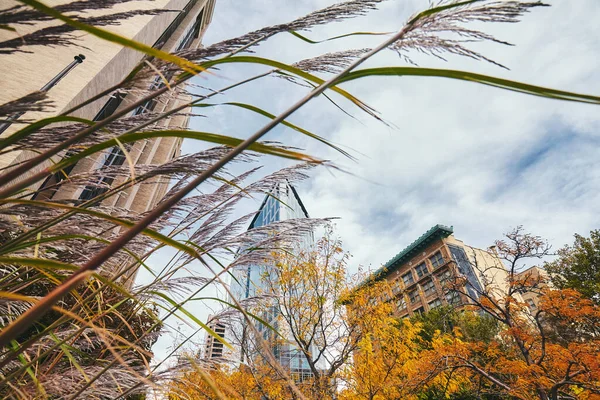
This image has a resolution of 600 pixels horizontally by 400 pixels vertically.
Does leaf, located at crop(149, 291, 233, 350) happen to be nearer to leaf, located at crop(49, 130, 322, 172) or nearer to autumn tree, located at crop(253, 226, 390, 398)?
leaf, located at crop(49, 130, 322, 172)

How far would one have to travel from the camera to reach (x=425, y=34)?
26.7 inches

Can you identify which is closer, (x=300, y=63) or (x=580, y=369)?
(x=300, y=63)

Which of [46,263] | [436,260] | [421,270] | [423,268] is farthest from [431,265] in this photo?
[46,263]

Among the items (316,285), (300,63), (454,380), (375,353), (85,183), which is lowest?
(85,183)

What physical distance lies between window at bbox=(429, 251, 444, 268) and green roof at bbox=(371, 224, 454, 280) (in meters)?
1.71

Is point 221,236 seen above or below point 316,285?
below

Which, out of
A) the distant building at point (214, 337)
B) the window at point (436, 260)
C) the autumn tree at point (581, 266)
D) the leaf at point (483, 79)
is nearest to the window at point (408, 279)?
the window at point (436, 260)

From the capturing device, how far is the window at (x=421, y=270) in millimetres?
33875

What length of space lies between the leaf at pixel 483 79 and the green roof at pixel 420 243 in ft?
102

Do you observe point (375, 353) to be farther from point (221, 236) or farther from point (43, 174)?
point (43, 174)

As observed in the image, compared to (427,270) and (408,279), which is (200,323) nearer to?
(427,270)

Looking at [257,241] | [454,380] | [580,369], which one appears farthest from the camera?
[454,380]

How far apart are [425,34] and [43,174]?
839 mm

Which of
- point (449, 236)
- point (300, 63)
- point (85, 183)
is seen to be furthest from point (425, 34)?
point (449, 236)
